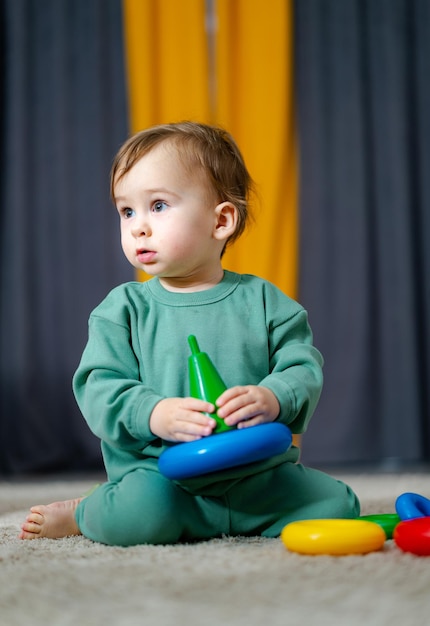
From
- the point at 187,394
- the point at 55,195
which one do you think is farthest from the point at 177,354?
the point at 55,195

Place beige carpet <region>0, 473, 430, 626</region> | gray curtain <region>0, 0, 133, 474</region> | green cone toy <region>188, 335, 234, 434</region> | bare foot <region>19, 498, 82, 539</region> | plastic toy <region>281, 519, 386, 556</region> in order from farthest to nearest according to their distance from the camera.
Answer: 1. gray curtain <region>0, 0, 133, 474</region>
2. bare foot <region>19, 498, 82, 539</region>
3. green cone toy <region>188, 335, 234, 434</region>
4. plastic toy <region>281, 519, 386, 556</region>
5. beige carpet <region>0, 473, 430, 626</region>

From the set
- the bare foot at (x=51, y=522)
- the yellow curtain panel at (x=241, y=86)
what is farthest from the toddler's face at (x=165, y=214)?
the yellow curtain panel at (x=241, y=86)

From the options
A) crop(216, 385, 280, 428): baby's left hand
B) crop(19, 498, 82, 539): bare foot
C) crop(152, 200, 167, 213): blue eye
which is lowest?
crop(19, 498, 82, 539): bare foot

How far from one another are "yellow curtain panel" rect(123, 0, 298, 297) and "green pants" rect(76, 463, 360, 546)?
1512 millimetres

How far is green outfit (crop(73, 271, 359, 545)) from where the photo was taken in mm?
1109

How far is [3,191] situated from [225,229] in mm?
1612

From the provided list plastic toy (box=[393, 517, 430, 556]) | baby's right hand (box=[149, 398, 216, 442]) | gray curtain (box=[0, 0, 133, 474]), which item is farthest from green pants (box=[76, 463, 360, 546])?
gray curtain (box=[0, 0, 133, 474])

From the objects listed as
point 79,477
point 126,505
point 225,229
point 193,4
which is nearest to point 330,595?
point 126,505

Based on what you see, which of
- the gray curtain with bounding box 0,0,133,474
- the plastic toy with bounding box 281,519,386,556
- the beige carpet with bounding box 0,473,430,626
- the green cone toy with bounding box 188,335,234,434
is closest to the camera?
the beige carpet with bounding box 0,473,430,626

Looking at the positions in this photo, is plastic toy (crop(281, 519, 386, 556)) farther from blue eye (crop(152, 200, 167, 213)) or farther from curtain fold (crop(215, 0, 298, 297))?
curtain fold (crop(215, 0, 298, 297))

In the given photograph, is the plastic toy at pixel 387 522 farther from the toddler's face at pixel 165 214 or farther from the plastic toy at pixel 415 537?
the toddler's face at pixel 165 214

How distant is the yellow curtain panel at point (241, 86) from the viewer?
2.65 metres

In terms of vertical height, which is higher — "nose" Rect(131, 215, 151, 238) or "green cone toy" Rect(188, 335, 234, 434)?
"nose" Rect(131, 215, 151, 238)

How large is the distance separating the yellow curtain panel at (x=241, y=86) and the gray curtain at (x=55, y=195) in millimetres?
104
